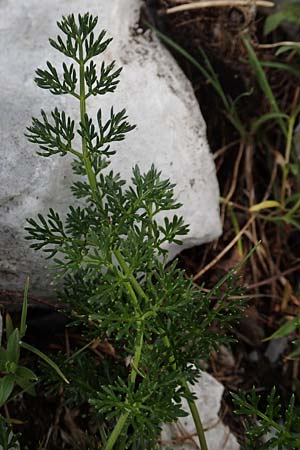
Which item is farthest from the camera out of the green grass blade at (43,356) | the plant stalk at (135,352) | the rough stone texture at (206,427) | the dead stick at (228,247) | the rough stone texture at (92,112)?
the dead stick at (228,247)

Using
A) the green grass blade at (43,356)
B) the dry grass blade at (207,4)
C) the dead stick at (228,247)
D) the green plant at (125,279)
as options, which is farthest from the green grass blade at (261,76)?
the green grass blade at (43,356)

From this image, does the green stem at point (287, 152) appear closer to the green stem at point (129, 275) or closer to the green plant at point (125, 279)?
the green plant at point (125, 279)

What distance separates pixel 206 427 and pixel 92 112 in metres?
1.26

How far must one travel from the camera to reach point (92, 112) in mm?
2666

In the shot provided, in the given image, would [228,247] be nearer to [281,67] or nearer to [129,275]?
[281,67]

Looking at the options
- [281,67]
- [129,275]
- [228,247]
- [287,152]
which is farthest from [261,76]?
[129,275]

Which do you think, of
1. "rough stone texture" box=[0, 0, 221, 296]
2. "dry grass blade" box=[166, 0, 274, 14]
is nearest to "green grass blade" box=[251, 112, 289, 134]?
"rough stone texture" box=[0, 0, 221, 296]

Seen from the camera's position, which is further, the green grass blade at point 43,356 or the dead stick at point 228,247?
the dead stick at point 228,247

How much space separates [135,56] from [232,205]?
0.81m

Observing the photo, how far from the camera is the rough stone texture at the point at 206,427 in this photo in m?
2.67

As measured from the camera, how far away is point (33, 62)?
2.65 metres

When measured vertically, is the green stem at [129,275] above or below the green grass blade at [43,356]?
above

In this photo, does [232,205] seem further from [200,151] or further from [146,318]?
[146,318]

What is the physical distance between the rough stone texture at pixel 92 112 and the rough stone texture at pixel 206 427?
544 mm
